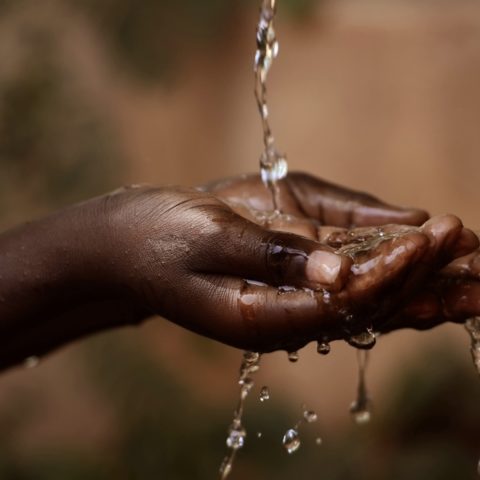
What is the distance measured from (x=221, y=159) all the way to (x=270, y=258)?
149 inches

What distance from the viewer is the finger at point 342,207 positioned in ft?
4.80

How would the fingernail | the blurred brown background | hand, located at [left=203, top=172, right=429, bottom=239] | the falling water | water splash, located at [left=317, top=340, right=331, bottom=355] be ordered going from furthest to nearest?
the blurred brown background
hand, located at [left=203, top=172, right=429, bottom=239]
the falling water
water splash, located at [left=317, top=340, right=331, bottom=355]
the fingernail

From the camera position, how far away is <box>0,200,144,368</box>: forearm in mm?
1321

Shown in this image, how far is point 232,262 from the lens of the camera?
114cm

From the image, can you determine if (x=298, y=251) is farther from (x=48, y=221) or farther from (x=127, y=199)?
(x=48, y=221)

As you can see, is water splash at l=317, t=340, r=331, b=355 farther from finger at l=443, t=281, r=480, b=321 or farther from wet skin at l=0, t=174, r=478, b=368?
finger at l=443, t=281, r=480, b=321

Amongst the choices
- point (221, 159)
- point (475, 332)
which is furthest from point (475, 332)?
point (221, 159)

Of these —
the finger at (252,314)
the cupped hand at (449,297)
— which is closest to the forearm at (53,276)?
the finger at (252,314)

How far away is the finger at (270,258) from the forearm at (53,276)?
215 millimetres

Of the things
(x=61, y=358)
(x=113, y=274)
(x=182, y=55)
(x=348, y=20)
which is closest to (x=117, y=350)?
(x=61, y=358)

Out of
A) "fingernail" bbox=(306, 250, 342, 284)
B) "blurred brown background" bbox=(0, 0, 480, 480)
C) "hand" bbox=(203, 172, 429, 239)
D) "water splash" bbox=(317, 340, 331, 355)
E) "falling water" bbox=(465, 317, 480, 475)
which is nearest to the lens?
"fingernail" bbox=(306, 250, 342, 284)

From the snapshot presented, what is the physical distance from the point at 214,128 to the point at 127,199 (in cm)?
358

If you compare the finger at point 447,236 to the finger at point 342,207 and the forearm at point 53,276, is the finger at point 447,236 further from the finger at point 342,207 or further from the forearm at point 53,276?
the forearm at point 53,276

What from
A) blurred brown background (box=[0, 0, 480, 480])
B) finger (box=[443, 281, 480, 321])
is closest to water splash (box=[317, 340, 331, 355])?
finger (box=[443, 281, 480, 321])
